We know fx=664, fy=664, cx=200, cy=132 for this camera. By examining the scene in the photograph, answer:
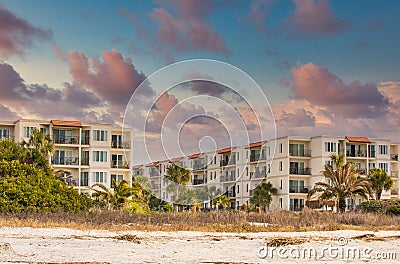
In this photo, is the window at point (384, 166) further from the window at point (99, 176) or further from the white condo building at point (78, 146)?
the window at point (99, 176)

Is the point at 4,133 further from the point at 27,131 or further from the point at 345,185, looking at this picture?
the point at 345,185

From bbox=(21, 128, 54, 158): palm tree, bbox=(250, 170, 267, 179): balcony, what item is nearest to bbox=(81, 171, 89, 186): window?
bbox=(21, 128, 54, 158): palm tree

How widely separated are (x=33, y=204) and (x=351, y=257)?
18075 millimetres

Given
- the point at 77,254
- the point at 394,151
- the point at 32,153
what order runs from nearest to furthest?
1. the point at 77,254
2. the point at 32,153
3. the point at 394,151

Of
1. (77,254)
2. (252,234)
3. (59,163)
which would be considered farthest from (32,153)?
(59,163)

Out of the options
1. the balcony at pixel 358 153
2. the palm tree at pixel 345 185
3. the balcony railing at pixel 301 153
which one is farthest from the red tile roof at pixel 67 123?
the balcony at pixel 358 153

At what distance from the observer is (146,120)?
29.4 m

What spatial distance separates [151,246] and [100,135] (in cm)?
5614

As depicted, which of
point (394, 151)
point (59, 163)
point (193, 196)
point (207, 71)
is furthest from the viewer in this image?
point (394, 151)

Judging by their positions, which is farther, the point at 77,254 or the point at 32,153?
the point at 32,153

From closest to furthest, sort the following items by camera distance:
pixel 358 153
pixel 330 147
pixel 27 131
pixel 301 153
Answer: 1. pixel 27 131
2. pixel 330 147
3. pixel 301 153
4. pixel 358 153

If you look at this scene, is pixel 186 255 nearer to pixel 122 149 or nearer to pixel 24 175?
pixel 24 175

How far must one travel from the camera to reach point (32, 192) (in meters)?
33.0

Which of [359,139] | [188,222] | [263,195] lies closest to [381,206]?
[263,195]
